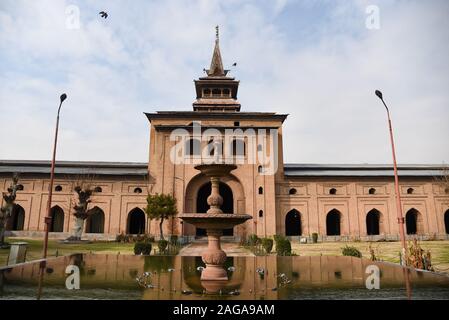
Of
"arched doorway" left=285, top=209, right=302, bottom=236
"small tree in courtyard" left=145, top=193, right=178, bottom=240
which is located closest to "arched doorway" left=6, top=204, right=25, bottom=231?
"small tree in courtyard" left=145, top=193, right=178, bottom=240

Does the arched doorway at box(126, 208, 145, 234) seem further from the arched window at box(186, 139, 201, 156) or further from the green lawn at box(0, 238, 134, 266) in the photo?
the green lawn at box(0, 238, 134, 266)

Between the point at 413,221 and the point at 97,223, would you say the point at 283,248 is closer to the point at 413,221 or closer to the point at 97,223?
the point at 97,223

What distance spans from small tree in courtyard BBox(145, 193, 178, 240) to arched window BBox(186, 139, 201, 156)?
20.0ft

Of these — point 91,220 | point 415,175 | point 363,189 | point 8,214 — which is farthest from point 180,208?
point 415,175

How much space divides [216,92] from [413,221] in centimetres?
2731

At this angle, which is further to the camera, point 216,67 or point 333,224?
point 216,67

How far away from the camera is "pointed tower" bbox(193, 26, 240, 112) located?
38812 mm

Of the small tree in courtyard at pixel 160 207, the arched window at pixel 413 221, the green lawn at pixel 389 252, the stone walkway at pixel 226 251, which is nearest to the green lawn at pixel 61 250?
the stone walkway at pixel 226 251

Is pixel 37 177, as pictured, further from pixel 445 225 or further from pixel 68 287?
pixel 445 225

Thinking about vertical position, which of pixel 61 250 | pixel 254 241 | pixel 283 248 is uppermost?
pixel 254 241

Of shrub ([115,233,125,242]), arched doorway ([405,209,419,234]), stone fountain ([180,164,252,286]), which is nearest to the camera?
stone fountain ([180,164,252,286])

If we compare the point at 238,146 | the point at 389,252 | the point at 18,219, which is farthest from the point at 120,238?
the point at 389,252

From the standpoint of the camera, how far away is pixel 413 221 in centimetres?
3541
